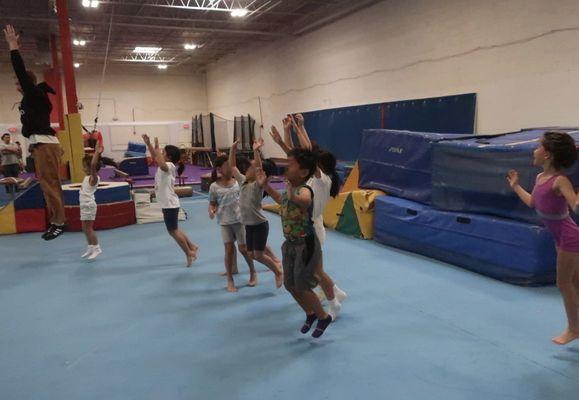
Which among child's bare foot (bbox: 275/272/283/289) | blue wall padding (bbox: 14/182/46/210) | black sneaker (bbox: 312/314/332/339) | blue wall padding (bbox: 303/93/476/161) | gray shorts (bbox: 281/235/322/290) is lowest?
child's bare foot (bbox: 275/272/283/289)

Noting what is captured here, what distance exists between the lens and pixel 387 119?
987 centimetres

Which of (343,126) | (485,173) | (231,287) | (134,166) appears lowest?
(231,287)

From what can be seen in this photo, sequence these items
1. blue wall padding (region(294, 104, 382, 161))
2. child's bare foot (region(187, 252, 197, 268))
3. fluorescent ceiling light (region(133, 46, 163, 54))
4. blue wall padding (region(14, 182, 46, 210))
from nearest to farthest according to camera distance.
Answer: child's bare foot (region(187, 252, 197, 268))
blue wall padding (region(14, 182, 46, 210))
blue wall padding (region(294, 104, 382, 161))
fluorescent ceiling light (region(133, 46, 163, 54))

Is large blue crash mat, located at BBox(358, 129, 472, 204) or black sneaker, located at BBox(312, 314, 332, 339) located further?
large blue crash mat, located at BBox(358, 129, 472, 204)

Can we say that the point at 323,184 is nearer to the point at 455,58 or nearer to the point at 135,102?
the point at 455,58

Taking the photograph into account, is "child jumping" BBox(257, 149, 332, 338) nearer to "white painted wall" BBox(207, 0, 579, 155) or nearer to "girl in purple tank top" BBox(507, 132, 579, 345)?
"girl in purple tank top" BBox(507, 132, 579, 345)

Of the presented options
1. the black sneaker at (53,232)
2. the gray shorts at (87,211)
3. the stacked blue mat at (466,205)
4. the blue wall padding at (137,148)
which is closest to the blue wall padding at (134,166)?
the blue wall padding at (137,148)

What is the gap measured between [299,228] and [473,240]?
7.62 ft

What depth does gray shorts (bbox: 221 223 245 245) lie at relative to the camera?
420 centimetres

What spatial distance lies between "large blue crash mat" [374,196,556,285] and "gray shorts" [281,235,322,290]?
211cm

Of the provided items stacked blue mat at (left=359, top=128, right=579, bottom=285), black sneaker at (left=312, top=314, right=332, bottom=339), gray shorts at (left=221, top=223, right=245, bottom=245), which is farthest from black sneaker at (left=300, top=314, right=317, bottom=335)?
stacked blue mat at (left=359, top=128, right=579, bottom=285)

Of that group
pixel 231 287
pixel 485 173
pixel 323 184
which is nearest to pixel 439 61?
pixel 485 173

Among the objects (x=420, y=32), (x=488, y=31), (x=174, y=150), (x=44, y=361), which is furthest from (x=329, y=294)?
(x=420, y=32)

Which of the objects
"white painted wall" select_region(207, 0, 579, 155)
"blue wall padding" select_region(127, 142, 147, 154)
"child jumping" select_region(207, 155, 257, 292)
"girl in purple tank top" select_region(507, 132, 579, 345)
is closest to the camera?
"girl in purple tank top" select_region(507, 132, 579, 345)
